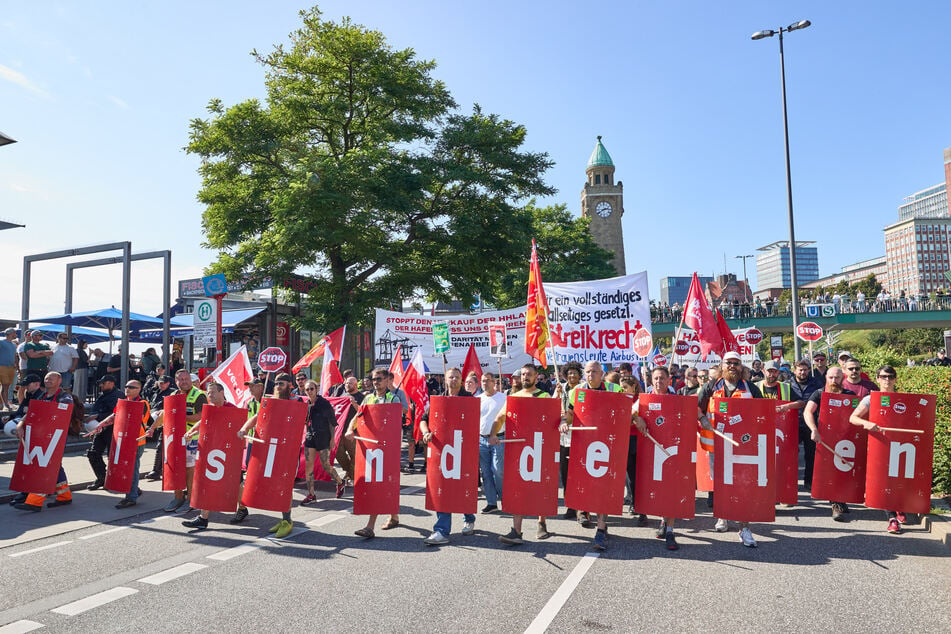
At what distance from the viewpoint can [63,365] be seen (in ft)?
47.7

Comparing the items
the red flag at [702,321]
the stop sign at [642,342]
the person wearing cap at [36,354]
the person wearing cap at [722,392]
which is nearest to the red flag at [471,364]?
the stop sign at [642,342]

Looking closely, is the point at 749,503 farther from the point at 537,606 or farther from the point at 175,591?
the point at 175,591

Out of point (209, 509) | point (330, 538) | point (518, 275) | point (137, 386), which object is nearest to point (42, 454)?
point (137, 386)

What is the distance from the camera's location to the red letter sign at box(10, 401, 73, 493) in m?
8.70

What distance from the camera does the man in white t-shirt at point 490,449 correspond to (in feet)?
26.2

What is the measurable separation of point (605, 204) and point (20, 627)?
9167cm

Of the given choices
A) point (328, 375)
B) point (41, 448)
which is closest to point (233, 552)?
point (41, 448)

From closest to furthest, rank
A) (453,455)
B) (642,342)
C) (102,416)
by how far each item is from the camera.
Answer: (453,455), (102,416), (642,342)

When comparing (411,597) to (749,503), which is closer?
(411,597)

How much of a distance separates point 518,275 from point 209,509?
3537 centimetres

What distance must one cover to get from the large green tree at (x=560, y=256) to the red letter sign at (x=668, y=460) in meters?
32.2

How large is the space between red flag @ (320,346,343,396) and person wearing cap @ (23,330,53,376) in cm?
573

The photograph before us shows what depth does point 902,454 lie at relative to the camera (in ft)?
23.7

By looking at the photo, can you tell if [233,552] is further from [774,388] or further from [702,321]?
[702,321]
